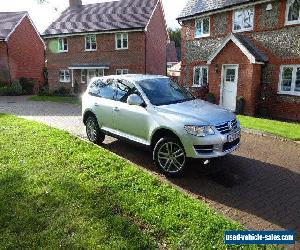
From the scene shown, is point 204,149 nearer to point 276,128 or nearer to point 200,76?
point 276,128

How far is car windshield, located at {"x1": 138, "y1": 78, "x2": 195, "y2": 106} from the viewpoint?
706 centimetres

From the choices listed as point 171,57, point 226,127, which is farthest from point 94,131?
point 171,57

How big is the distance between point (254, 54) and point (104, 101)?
400 inches

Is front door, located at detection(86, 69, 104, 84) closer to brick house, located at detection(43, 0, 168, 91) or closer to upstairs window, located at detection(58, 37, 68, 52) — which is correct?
brick house, located at detection(43, 0, 168, 91)

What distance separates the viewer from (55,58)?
3106cm

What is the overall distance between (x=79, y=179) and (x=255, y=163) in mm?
4449

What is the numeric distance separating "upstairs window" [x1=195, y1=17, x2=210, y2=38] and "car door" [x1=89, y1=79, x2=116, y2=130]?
1221cm

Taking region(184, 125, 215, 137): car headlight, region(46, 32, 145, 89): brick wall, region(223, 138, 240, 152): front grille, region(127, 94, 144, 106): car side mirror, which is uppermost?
region(46, 32, 145, 89): brick wall

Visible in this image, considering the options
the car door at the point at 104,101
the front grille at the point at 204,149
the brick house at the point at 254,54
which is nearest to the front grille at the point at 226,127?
the front grille at the point at 204,149

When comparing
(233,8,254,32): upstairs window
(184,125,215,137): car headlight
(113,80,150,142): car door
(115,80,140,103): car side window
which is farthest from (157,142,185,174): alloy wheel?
(233,8,254,32): upstairs window

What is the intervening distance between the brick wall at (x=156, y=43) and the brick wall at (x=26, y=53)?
51.8 feet

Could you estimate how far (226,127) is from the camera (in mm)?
6188

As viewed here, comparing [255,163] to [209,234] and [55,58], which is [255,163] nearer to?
[209,234]

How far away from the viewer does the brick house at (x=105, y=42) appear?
26109mm
